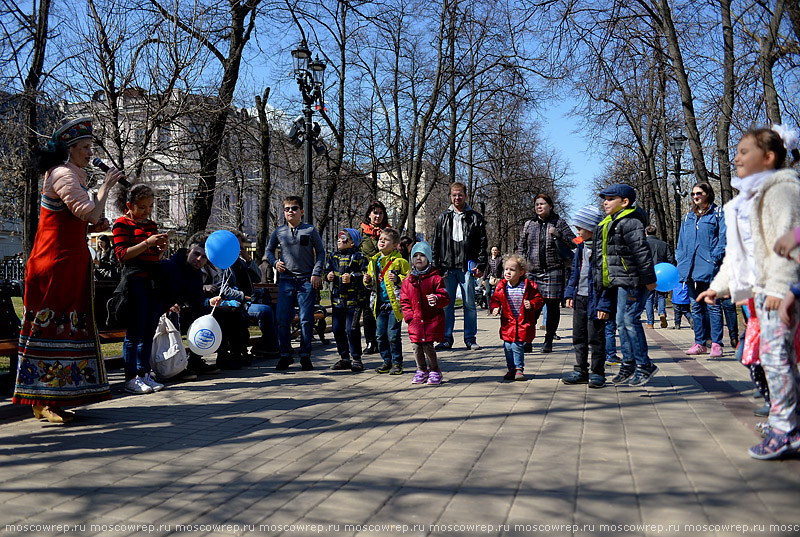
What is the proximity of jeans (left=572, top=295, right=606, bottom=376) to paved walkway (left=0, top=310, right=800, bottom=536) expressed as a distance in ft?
1.05

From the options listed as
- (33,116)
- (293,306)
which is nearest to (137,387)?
(293,306)

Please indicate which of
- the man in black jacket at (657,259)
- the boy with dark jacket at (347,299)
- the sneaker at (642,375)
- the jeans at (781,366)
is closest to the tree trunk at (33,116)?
the boy with dark jacket at (347,299)

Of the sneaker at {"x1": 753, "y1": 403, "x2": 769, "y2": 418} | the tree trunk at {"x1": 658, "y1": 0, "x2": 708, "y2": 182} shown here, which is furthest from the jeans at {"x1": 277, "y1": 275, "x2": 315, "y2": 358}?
the tree trunk at {"x1": 658, "y1": 0, "x2": 708, "y2": 182}

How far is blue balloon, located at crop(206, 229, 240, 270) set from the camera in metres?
7.94

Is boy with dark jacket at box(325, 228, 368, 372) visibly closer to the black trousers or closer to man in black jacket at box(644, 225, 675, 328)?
Result: the black trousers

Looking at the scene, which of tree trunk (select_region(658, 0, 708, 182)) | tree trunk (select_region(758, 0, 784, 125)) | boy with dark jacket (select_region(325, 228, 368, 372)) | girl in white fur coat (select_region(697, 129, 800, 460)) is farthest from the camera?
tree trunk (select_region(658, 0, 708, 182))

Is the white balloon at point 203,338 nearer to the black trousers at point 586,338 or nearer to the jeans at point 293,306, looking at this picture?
the jeans at point 293,306

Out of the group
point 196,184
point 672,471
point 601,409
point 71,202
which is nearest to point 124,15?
point 196,184

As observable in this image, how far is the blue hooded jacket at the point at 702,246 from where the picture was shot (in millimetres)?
9227

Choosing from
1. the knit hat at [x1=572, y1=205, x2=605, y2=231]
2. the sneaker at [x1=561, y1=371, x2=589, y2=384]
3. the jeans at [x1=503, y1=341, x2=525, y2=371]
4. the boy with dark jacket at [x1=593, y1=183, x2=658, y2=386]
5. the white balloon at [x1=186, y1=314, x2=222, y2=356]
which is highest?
the knit hat at [x1=572, y1=205, x2=605, y2=231]

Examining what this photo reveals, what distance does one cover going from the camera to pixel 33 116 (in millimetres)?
→ 12062

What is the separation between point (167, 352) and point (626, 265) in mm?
4741

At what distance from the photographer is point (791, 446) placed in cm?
411

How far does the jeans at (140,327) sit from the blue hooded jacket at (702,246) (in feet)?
22.8
